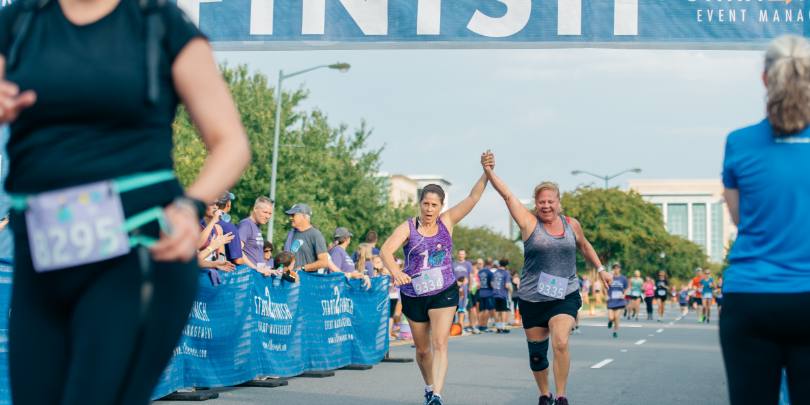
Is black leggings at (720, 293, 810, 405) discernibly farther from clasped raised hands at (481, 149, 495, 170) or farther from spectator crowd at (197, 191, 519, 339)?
clasped raised hands at (481, 149, 495, 170)

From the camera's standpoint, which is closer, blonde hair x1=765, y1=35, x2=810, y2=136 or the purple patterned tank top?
blonde hair x1=765, y1=35, x2=810, y2=136

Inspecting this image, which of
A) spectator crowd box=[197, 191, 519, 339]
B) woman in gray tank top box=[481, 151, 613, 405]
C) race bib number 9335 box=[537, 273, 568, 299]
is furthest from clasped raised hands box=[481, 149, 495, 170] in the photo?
spectator crowd box=[197, 191, 519, 339]

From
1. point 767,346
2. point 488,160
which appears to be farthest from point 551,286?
point 767,346

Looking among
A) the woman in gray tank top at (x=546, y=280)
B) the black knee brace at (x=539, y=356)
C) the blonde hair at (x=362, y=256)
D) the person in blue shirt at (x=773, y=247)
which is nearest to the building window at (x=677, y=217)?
the blonde hair at (x=362, y=256)

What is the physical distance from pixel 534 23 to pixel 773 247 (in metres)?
6.40

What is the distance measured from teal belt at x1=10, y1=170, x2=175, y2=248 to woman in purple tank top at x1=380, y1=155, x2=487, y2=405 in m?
5.38

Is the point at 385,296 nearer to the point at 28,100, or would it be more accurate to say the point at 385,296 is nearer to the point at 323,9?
the point at 323,9

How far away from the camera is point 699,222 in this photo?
519 ft

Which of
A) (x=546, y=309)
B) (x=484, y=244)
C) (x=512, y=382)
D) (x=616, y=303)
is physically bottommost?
(x=512, y=382)

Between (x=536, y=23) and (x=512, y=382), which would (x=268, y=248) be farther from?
(x=536, y=23)

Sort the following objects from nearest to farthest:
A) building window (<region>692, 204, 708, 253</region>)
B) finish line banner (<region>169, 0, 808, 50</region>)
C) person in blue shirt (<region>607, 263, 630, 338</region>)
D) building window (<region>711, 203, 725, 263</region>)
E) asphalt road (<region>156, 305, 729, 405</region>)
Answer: asphalt road (<region>156, 305, 729, 405</region>)
finish line banner (<region>169, 0, 808, 50</region>)
person in blue shirt (<region>607, 263, 630, 338</region>)
building window (<region>692, 204, 708, 253</region>)
building window (<region>711, 203, 725, 263</region>)

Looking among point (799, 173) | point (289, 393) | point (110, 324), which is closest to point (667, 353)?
point (289, 393)

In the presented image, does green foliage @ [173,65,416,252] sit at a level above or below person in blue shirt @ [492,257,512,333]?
above

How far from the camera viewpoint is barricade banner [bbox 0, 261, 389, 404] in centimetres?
786
